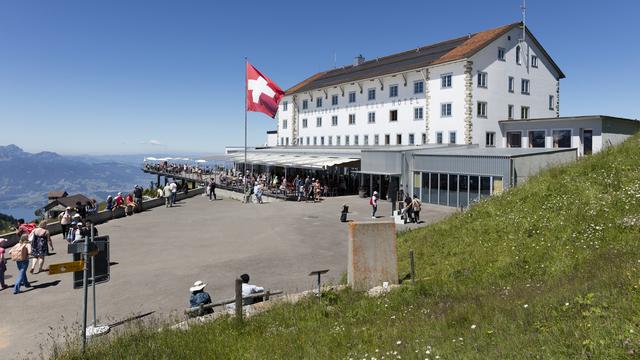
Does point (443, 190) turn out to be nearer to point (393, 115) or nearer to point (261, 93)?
point (261, 93)

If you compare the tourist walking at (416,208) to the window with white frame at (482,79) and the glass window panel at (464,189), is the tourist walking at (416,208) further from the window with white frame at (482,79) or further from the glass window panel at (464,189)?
the window with white frame at (482,79)

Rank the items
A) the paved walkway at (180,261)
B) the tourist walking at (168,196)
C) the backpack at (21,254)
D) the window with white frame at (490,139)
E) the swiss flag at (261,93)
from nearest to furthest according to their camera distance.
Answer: the paved walkway at (180,261)
the backpack at (21,254)
the tourist walking at (168,196)
the swiss flag at (261,93)
the window with white frame at (490,139)

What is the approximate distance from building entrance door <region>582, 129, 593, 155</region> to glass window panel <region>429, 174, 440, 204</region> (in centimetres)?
1145

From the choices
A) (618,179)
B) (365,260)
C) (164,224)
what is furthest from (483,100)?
(365,260)

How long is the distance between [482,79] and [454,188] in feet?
44.7

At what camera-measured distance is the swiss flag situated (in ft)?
100

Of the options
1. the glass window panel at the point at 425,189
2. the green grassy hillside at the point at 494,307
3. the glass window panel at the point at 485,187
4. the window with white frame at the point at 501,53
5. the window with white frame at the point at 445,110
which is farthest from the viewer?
the window with white frame at the point at 501,53

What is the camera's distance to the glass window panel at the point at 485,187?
24891 millimetres

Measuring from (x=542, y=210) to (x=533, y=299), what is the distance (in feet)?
25.6

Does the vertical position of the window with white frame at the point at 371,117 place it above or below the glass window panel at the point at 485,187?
above

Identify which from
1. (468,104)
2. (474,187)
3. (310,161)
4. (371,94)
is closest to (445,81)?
(468,104)

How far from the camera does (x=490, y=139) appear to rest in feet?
121

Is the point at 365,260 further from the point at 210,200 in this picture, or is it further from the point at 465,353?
the point at 210,200

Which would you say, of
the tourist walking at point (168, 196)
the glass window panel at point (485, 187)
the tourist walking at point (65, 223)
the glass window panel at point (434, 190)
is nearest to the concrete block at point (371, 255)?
the glass window panel at point (485, 187)
